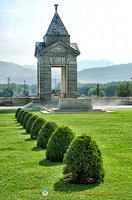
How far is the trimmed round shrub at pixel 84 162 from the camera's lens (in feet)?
20.3

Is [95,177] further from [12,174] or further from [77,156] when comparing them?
[12,174]

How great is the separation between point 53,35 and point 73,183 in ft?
98.8

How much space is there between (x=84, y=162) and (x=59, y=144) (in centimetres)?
191

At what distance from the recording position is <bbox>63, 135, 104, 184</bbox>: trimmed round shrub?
20.3 ft

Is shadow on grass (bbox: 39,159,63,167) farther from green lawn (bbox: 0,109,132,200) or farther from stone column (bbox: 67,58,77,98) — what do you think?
stone column (bbox: 67,58,77,98)

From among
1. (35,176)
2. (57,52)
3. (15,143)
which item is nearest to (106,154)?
(35,176)

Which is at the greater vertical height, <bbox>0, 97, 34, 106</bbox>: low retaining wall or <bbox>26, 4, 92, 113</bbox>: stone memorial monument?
<bbox>26, 4, 92, 113</bbox>: stone memorial monument

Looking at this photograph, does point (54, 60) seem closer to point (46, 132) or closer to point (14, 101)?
point (14, 101)

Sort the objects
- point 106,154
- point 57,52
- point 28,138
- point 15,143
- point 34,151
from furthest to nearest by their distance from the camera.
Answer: point 57,52, point 28,138, point 15,143, point 34,151, point 106,154

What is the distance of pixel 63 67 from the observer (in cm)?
3716

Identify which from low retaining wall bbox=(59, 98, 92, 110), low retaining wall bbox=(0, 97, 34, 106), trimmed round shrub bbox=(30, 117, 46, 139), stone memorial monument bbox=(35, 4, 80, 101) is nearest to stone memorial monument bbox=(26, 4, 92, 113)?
stone memorial monument bbox=(35, 4, 80, 101)

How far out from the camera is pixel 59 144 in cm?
801

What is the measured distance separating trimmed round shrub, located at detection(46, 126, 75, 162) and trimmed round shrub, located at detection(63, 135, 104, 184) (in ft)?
5.24

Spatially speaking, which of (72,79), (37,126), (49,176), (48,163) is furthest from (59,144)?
(72,79)
